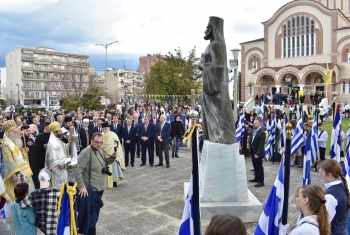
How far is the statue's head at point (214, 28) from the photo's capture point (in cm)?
636

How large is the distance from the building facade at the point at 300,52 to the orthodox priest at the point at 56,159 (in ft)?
105

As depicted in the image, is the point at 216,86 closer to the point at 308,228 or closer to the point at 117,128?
the point at 308,228

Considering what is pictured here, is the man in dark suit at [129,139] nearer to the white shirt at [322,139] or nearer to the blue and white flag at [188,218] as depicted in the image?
the white shirt at [322,139]

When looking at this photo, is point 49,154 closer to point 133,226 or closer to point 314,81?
point 133,226

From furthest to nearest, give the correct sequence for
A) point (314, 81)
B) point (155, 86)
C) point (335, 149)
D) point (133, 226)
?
1. point (314, 81)
2. point (155, 86)
3. point (335, 149)
4. point (133, 226)

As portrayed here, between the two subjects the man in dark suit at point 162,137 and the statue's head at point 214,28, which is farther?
the man in dark suit at point 162,137

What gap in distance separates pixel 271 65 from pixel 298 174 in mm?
35073

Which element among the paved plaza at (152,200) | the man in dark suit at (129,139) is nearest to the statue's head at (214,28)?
the paved plaza at (152,200)

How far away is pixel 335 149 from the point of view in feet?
26.6

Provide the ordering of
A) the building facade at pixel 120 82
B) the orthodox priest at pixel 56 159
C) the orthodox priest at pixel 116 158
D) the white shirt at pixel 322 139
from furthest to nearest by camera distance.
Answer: the building facade at pixel 120 82 → the white shirt at pixel 322 139 → the orthodox priest at pixel 116 158 → the orthodox priest at pixel 56 159

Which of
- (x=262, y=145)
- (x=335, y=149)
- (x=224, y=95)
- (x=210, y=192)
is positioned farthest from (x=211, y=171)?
(x=335, y=149)

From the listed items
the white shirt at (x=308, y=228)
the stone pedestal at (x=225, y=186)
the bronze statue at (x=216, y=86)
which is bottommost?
the stone pedestal at (x=225, y=186)

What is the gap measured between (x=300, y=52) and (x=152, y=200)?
126 feet

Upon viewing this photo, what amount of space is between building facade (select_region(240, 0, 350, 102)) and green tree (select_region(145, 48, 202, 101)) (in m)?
13.5
